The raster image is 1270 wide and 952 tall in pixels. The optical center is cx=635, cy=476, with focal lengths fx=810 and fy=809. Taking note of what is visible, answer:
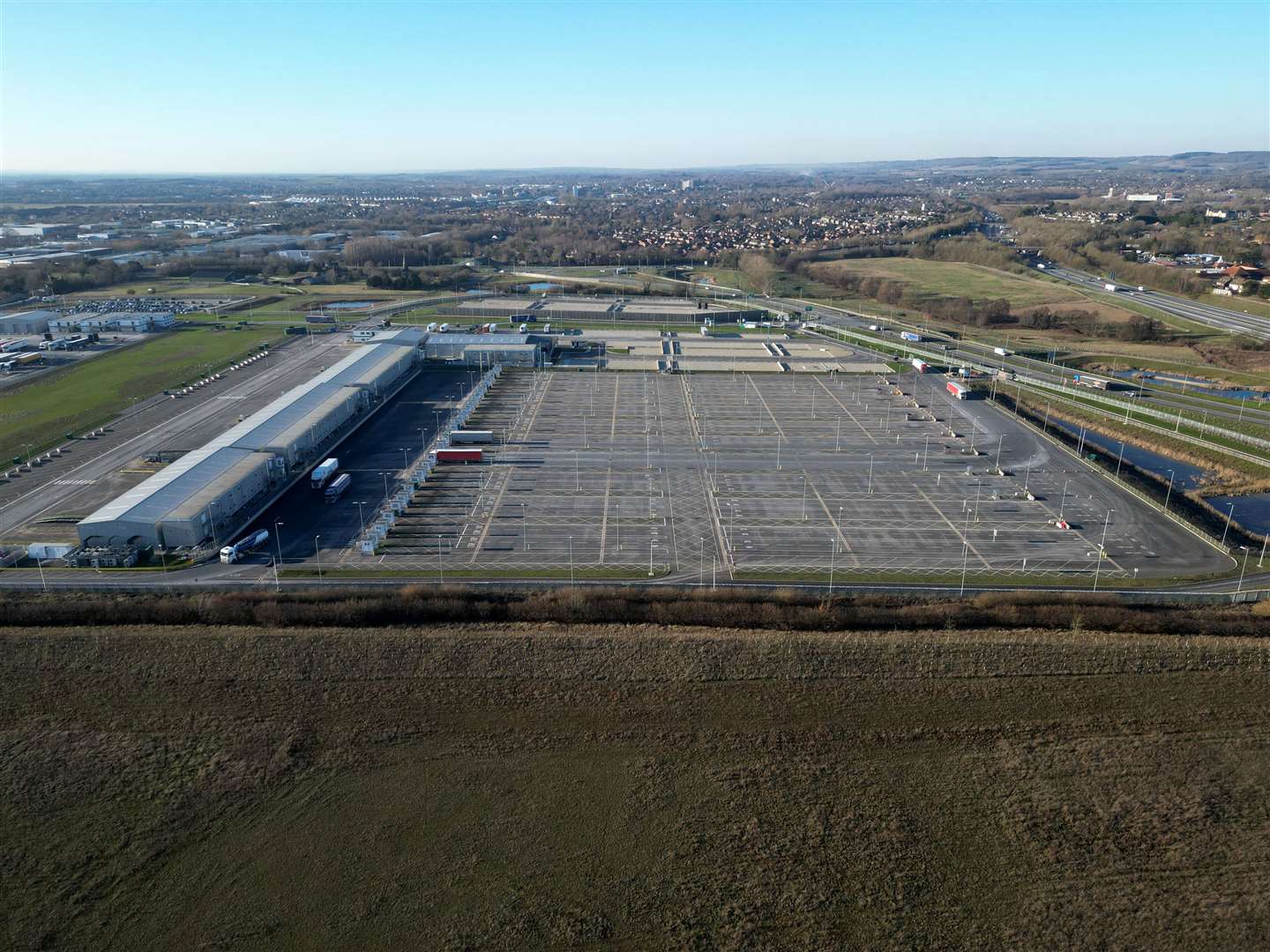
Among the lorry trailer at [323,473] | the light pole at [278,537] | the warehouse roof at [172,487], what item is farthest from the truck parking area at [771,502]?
the warehouse roof at [172,487]

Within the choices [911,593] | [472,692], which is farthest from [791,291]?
[472,692]

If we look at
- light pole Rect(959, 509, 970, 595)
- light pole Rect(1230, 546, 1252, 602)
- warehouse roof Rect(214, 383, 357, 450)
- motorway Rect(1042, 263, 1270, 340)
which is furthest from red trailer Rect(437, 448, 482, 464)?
motorway Rect(1042, 263, 1270, 340)

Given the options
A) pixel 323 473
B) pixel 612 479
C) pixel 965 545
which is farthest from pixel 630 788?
pixel 323 473

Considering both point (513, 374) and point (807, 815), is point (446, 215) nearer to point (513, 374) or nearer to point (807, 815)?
point (513, 374)

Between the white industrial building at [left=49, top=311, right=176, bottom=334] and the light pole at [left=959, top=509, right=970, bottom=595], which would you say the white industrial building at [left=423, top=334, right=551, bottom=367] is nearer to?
the white industrial building at [left=49, top=311, right=176, bottom=334]

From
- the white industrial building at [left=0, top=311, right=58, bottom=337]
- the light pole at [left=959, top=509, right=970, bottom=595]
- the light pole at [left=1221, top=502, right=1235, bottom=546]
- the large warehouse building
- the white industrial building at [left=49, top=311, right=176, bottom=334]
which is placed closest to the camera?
the light pole at [left=959, top=509, right=970, bottom=595]

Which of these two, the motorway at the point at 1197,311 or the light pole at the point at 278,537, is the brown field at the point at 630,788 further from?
the motorway at the point at 1197,311

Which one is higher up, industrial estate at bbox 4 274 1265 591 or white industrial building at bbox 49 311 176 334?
white industrial building at bbox 49 311 176 334
